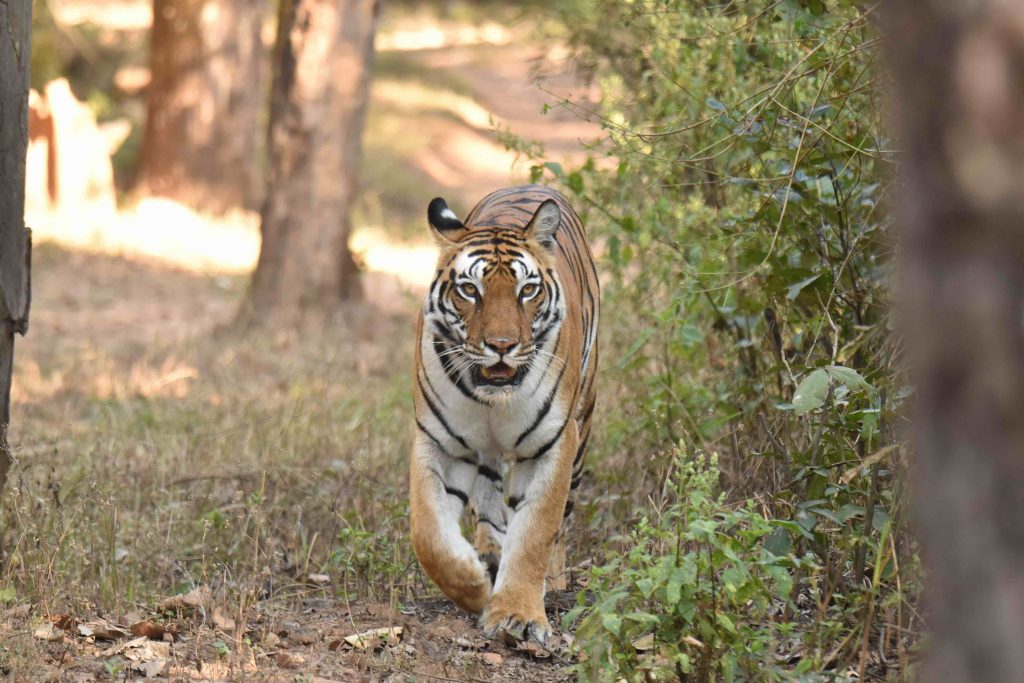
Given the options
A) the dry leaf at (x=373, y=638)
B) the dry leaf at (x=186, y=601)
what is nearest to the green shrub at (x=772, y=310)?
the dry leaf at (x=373, y=638)

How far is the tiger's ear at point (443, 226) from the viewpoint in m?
4.48

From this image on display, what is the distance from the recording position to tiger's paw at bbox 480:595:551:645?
3.98 m

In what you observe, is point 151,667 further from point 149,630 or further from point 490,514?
point 490,514

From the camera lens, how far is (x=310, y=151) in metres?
A: 9.26

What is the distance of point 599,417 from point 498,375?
225 centimetres

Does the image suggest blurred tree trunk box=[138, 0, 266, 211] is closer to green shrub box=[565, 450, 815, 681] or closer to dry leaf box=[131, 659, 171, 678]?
dry leaf box=[131, 659, 171, 678]

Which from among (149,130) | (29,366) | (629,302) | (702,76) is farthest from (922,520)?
(149,130)

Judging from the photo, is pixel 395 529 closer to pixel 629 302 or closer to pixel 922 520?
pixel 629 302

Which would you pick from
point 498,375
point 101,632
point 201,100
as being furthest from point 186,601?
point 201,100

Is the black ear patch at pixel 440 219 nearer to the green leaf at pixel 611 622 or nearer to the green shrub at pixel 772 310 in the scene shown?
A: the green shrub at pixel 772 310

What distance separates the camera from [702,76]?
556cm

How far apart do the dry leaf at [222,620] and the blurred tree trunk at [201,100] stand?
35.3ft

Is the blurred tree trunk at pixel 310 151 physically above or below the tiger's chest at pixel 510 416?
above

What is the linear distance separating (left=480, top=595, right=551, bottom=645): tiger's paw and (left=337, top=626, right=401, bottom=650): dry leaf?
1.03 ft
